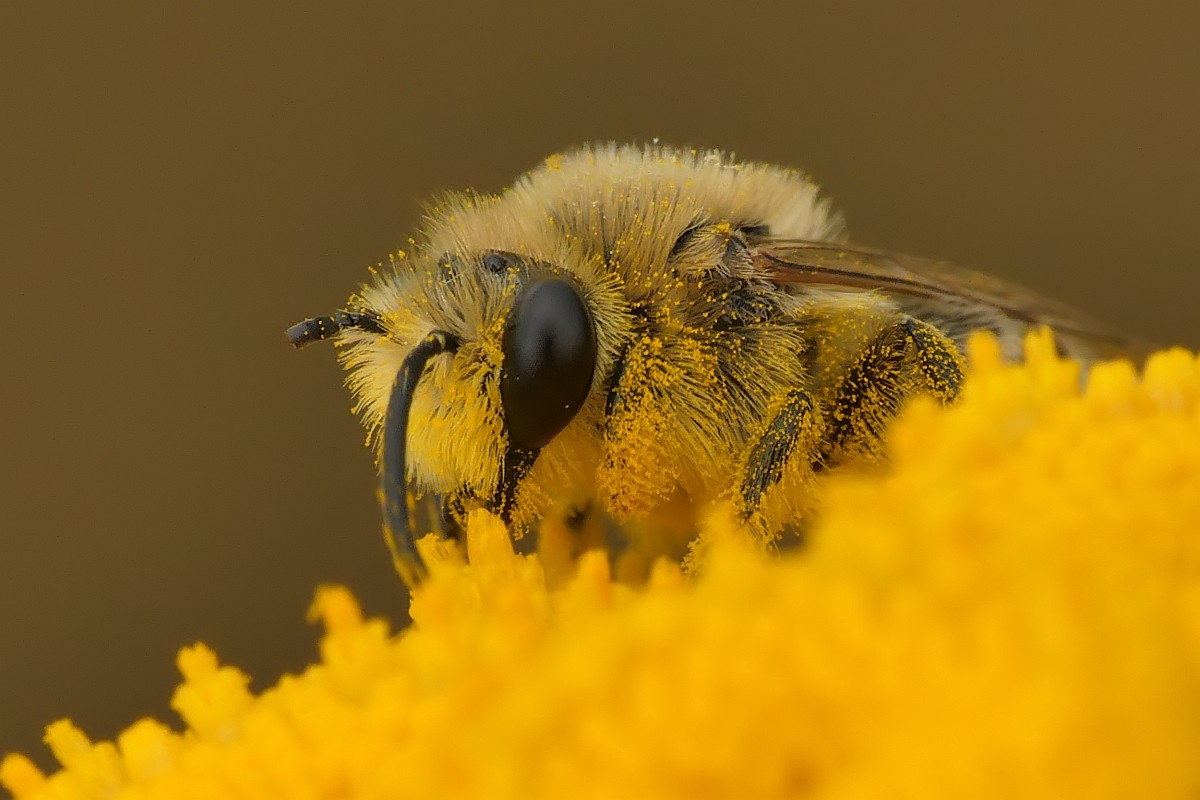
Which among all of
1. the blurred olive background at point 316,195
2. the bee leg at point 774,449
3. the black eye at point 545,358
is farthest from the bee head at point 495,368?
the blurred olive background at point 316,195

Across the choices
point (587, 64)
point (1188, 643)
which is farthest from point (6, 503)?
point (1188, 643)

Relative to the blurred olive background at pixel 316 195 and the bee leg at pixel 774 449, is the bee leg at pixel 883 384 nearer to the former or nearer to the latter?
the bee leg at pixel 774 449

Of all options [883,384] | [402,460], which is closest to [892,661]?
[402,460]

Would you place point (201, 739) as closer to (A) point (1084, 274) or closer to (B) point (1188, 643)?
(B) point (1188, 643)

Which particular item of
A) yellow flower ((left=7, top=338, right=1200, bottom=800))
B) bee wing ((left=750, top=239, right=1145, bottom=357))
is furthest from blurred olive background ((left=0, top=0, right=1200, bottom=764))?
yellow flower ((left=7, top=338, right=1200, bottom=800))

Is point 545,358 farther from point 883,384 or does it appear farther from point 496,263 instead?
point 883,384

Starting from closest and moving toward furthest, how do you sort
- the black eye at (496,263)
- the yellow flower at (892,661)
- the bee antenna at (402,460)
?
1. the yellow flower at (892,661)
2. the bee antenna at (402,460)
3. the black eye at (496,263)
